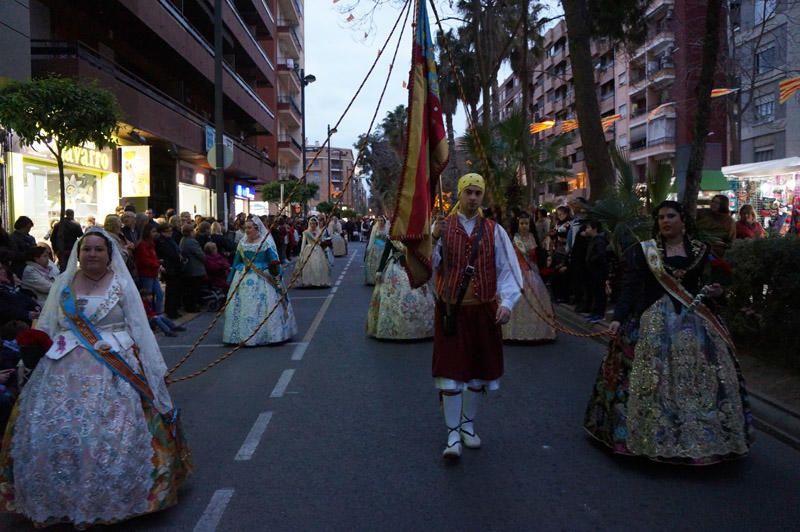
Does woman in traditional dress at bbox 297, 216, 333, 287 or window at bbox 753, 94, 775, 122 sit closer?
woman in traditional dress at bbox 297, 216, 333, 287

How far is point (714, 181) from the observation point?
18.0m

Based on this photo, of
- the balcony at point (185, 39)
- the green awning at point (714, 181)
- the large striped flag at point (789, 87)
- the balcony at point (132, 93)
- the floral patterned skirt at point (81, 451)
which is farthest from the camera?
the balcony at point (185, 39)

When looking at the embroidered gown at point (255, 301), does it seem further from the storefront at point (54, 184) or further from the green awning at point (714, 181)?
the green awning at point (714, 181)

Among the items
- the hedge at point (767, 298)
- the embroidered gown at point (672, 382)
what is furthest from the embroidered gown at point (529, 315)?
the embroidered gown at point (672, 382)

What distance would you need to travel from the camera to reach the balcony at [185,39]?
19.5 metres

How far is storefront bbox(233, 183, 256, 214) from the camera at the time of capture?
1516 inches

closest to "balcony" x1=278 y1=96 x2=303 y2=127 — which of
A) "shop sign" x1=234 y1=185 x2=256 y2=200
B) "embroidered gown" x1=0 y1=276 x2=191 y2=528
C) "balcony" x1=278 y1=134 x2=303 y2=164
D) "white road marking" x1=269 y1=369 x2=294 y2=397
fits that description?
"balcony" x1=278 y1=134 x2=303 y2=164

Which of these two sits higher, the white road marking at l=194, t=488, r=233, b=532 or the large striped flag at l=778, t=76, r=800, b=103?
the large striped flag at l=778, t=76, r=800, b=103

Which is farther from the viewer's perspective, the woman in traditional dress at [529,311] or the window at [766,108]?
the window at [766,108]

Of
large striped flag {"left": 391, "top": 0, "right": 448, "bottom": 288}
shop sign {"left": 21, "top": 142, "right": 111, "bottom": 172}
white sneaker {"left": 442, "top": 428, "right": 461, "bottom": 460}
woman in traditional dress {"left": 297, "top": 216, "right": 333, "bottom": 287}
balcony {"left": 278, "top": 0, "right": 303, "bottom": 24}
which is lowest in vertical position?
white sneaker {"left": 442, "top": 428, "right": 461, "bottom": 460}

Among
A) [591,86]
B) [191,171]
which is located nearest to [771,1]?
[591,86]

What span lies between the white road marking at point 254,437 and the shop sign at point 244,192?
33.0 meters

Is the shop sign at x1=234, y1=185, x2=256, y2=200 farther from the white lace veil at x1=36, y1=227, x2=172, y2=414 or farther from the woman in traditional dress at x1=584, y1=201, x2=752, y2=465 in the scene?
the woman in traditional dress at x1=584, y1=201, x2=752, y2=465

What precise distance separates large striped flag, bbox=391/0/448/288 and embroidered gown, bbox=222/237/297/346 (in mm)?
5154
